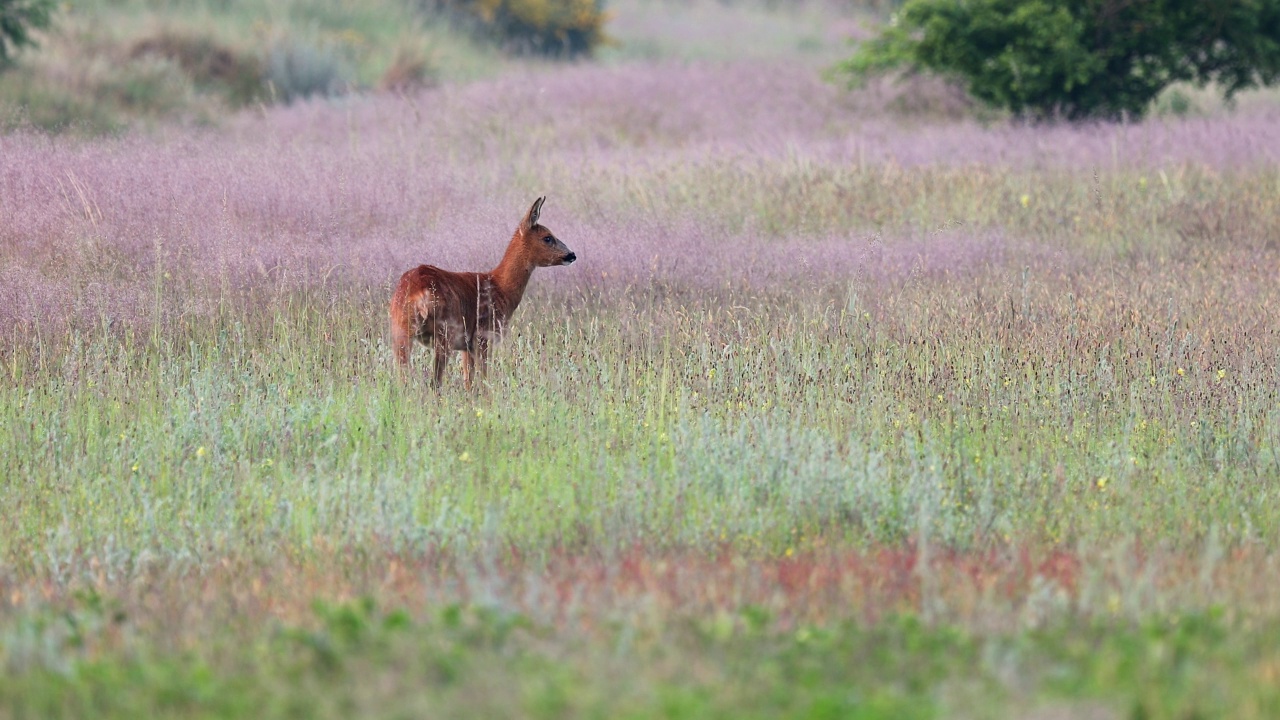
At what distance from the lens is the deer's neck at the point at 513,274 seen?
26.8 ft

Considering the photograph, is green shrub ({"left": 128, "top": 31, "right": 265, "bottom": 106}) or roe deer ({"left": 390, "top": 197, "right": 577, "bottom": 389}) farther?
green shrub ({"left": 128, "top": 31, "right": 265, "bottom": 106})

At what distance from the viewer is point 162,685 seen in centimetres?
359

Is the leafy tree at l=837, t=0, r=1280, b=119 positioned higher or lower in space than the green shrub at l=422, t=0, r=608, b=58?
lower

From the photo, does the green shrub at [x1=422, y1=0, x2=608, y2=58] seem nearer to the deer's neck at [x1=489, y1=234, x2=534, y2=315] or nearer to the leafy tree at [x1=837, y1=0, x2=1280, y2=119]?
the leafy tree at [x1=837, y1=0, x2=1280, y2=119]

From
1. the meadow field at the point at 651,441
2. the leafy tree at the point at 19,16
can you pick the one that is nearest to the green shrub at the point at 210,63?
the leafy tree at the point at 19,16

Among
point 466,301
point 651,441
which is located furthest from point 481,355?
point 651,441

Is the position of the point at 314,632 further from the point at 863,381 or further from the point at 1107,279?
the point at 1107,279

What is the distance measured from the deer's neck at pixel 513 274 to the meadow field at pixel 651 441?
8.9 inches

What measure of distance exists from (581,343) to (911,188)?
5.93m

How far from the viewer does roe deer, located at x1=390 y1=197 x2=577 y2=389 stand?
→ 7.30 meters

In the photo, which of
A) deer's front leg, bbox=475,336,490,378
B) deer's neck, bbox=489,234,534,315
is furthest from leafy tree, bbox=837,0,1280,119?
deer's front leg, bbox=475,336,490,378

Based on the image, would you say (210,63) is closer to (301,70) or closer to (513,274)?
(301,70)

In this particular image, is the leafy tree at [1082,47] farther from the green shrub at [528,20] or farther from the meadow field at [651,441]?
the green shrub at [528,20]

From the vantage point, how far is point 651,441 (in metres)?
6.47
